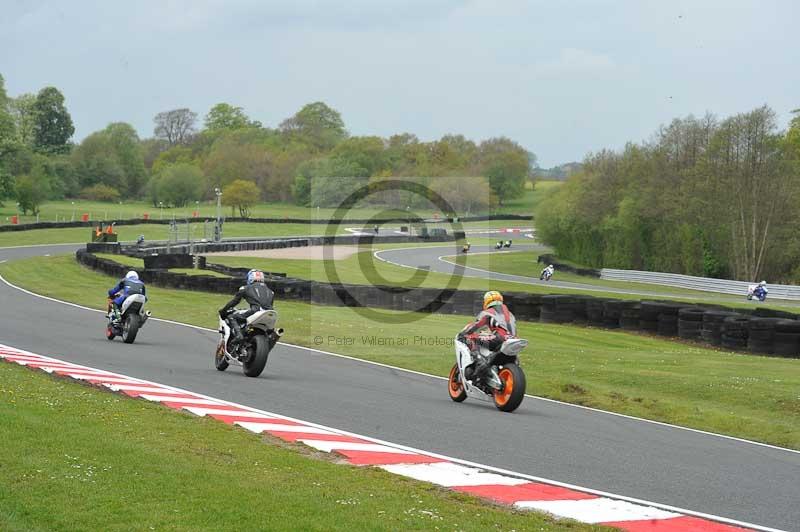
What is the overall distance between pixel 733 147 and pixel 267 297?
167 ft

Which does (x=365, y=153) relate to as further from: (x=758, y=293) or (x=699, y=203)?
(x=758, y=293)

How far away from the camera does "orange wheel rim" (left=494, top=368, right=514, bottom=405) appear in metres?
12.6

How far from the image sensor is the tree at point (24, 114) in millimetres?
153250

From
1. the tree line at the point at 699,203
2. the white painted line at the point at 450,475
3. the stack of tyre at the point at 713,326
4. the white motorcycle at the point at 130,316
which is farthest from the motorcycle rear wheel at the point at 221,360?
the tree line at the point at 699,203

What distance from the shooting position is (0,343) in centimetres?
1898

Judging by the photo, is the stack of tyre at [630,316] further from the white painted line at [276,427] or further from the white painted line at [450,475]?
the white painted line at [450,475]

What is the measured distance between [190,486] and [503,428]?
200 inches

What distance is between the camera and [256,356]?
15164 millimetres

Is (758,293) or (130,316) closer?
(130,316)

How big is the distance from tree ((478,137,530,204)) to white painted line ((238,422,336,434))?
127 m

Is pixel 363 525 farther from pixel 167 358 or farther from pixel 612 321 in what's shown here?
pixel 612 321

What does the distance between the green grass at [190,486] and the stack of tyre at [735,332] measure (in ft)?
45.5

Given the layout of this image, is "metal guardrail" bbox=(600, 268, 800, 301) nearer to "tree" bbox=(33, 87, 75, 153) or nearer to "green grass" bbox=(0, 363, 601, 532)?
"green grass" bbox=(0, 363, 601, 532)

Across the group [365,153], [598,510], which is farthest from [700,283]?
[365,153]
